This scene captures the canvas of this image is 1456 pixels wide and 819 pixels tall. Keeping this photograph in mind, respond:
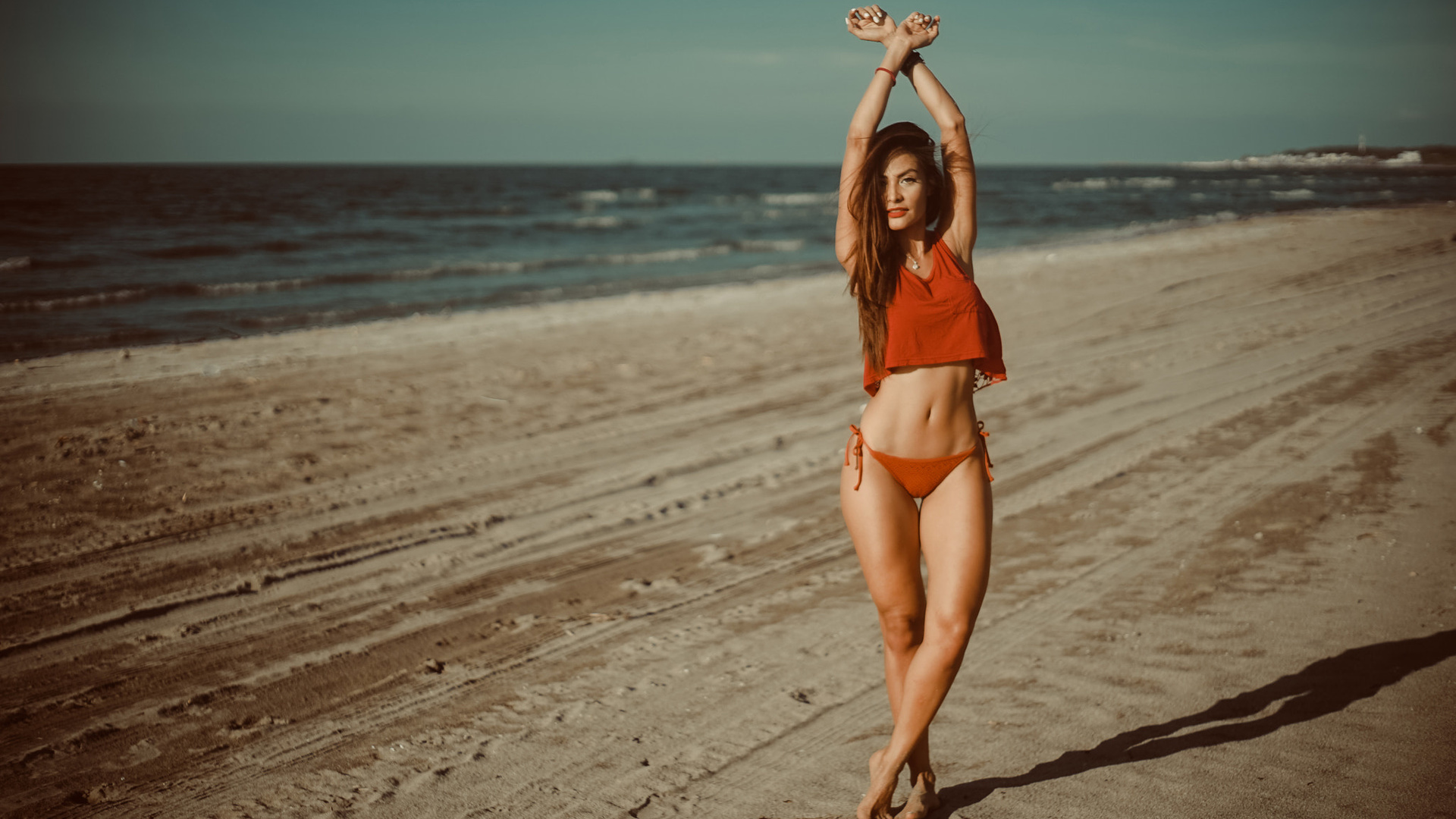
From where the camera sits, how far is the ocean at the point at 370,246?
14.8 m

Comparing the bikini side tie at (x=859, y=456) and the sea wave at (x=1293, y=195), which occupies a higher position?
the sea wave at (x=1293, y=195)

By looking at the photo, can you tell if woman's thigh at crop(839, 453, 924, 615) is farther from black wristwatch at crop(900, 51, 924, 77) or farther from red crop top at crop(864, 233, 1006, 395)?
black wristwatch at crop(900, 51, 924, 77)

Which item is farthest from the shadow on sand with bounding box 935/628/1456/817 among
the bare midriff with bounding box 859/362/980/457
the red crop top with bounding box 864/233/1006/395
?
the red crop top with bounding box 864/233/1006/395

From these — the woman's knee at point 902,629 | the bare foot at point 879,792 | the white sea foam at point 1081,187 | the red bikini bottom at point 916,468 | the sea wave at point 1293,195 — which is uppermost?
the white sea foam at point 1081,187

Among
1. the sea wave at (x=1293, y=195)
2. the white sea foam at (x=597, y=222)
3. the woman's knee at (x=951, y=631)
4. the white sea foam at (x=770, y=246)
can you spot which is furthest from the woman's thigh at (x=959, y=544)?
the sea wave at (x=1293, y=195)

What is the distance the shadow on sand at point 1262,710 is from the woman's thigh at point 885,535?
959mm

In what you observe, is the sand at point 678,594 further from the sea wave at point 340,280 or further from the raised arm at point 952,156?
the sea wave at point 340,280

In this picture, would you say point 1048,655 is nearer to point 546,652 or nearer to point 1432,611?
point 1432,611

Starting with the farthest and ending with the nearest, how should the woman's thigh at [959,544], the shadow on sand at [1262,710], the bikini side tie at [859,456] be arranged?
the shadow on sand at [1262,710], the bikini side tie at [859,456], the woman's thigh at [959,544]

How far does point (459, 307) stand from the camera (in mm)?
15758

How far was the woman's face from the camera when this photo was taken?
2.60 m

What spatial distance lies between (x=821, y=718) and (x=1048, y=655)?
118cm

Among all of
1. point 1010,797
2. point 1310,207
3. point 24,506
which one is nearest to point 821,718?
point 1010,797

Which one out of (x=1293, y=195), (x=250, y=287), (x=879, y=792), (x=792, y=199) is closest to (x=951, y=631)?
(x=879, y=792)
